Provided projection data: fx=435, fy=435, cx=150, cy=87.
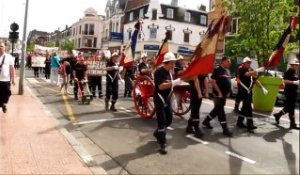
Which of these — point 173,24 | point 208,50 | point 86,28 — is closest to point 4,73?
point 173,24

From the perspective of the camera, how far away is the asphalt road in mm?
2182

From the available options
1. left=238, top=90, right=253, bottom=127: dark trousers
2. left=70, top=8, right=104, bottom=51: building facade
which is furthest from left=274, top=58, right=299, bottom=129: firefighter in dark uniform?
left=70, top=8, right=104, bottom=51: building facade

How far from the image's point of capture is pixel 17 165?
570cm

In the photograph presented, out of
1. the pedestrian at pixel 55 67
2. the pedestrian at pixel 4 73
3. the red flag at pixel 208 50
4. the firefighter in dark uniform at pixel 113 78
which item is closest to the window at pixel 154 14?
the red flag at pixel 208 50

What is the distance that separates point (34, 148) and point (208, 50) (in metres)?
5.44

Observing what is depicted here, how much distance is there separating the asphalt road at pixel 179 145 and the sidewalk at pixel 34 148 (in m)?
0.38

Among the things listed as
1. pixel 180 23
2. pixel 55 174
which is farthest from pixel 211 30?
pixel 55 174

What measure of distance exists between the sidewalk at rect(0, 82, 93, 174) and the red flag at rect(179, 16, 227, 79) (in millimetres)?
3957

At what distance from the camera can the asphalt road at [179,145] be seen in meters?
2.18

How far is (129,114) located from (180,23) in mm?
7840

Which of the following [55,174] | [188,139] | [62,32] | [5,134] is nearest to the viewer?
[55,174]

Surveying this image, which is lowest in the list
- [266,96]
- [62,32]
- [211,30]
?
[266,96]

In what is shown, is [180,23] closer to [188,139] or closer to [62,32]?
[188,139]

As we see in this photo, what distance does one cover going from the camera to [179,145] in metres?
6.71
